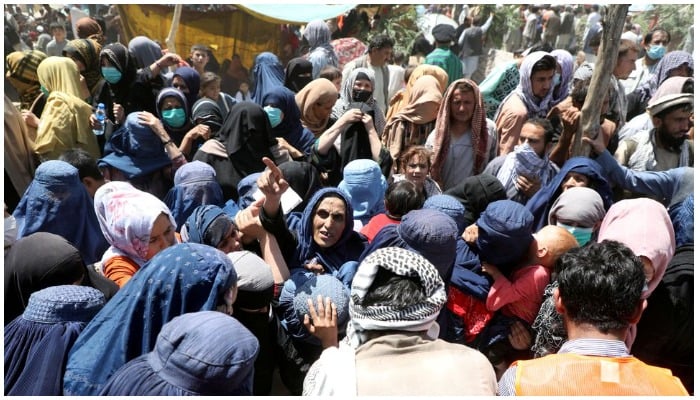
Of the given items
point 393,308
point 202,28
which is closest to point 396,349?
point 393,308

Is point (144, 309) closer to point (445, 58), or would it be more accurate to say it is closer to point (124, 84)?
point (124, 84)

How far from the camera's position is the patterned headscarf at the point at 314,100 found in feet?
16.0

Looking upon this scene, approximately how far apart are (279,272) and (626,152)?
8.35 feet

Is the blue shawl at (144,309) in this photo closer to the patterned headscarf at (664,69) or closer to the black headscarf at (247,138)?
the black headscarf at (247,138)

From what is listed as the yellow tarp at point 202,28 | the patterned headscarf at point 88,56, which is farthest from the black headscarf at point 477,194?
the yellow tarp at point 202,28

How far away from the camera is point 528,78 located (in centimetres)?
442

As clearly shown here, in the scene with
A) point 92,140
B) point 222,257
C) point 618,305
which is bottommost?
point 92,140

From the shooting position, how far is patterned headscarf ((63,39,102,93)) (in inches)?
207

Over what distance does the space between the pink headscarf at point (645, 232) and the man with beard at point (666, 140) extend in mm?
1549

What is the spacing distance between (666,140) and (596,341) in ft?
8.95

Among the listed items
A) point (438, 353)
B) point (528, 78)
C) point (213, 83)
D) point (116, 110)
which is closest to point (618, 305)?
point (438, 353)

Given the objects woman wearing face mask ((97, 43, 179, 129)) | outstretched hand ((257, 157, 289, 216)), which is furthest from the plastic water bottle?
outstretched hand ((257, 157, 289, 216))

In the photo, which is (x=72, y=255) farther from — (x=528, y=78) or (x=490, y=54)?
(x=490, y=54)

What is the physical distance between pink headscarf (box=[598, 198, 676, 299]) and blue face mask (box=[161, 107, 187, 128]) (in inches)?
120
